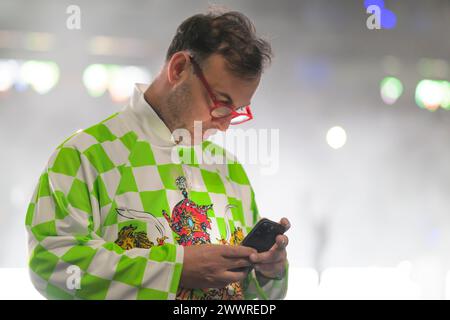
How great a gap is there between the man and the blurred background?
1465mm

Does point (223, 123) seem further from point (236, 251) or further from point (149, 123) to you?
point (236, 251)

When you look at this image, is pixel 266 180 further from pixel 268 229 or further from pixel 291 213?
pixel 268 229

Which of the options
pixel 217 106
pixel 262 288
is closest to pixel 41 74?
pixel 217 106

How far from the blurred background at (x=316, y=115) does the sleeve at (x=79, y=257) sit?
157 centimetres

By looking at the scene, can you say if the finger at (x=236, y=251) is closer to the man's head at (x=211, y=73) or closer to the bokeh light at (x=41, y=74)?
the man's head at (x=211, y=73)

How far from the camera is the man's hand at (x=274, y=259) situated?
1.43 metres

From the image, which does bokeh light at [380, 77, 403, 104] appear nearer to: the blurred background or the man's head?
the blurred background

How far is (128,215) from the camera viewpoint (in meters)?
1.40

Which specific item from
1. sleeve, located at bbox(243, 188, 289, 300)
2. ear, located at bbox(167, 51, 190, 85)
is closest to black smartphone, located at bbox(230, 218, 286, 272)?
sleeve, located at bbox(243, 188, 289, 300)

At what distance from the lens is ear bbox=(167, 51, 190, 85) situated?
1.55 m

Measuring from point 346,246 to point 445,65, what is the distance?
1164 millimetres

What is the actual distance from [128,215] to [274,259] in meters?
0.37

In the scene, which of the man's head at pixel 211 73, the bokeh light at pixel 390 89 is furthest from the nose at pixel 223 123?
the bokeh light at pixel 390 89
